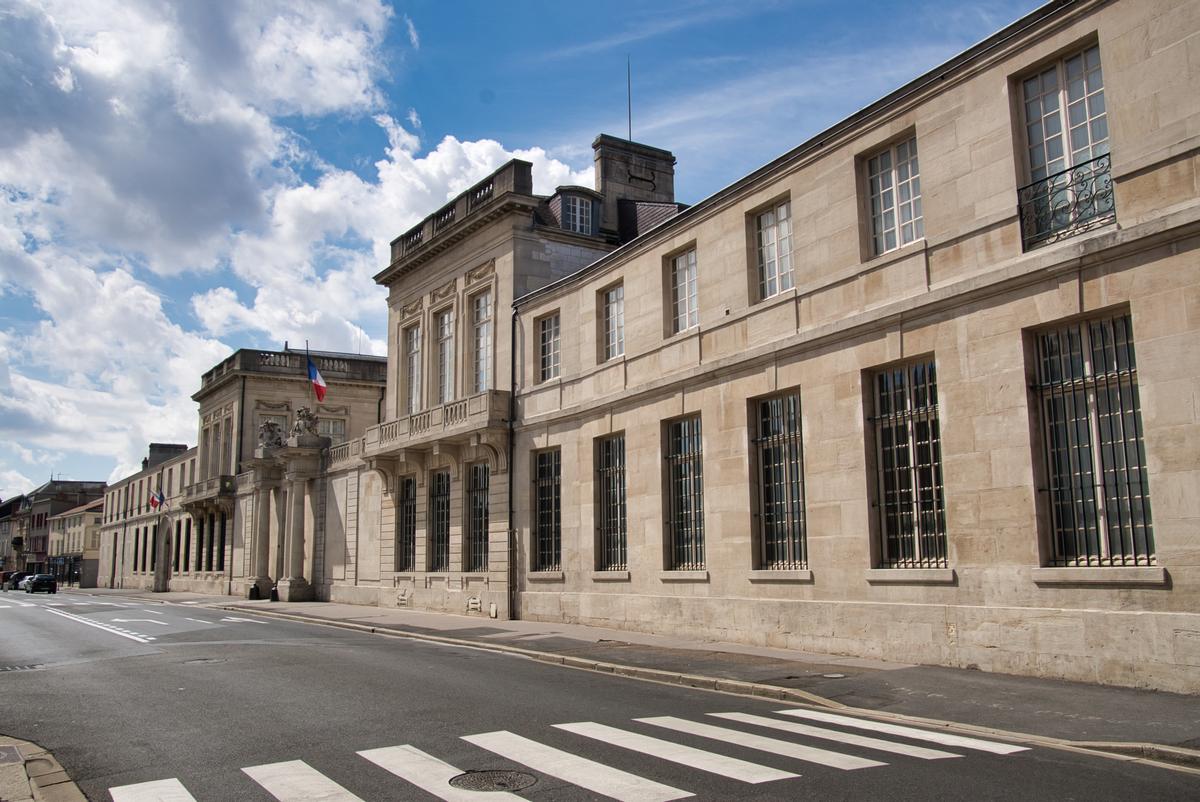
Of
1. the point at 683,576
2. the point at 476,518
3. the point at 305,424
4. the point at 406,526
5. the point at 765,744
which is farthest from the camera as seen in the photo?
the point at 305,424

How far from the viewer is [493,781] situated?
6.50m

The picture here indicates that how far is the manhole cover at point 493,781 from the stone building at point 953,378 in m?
7.49

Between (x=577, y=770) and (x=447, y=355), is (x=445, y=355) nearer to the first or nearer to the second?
(x=447, y=355)

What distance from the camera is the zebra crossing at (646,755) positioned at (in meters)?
6.28

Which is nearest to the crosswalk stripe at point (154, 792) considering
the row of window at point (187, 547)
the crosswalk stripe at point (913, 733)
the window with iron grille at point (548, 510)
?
the crosswalk stripe at point (913, 733)

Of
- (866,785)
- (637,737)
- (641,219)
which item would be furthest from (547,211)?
(866,785)

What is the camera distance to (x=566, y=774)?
6660 mm

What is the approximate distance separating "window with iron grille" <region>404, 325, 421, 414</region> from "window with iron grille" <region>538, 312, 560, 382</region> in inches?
294

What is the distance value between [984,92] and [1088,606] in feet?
22.8

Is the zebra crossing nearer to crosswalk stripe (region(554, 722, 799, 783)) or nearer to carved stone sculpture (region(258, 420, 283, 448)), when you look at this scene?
crosswalk stripe (region(554, 722, 799, 783))

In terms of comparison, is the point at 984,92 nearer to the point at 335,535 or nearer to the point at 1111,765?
the point at 1111,765

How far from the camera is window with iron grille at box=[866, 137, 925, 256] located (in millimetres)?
14215

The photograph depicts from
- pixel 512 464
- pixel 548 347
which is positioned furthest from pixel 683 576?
pixel 548 347

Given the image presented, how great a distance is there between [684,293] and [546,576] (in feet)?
25.2
